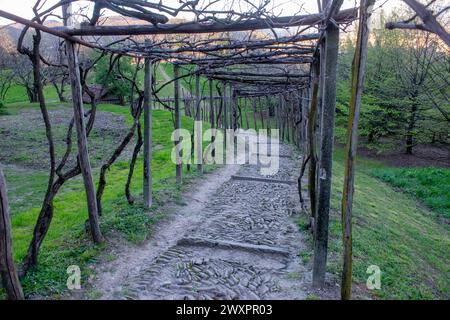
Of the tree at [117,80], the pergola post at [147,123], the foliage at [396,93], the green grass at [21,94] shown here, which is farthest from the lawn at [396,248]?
the green grass at [21,94]

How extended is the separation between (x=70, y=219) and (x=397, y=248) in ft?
17.8

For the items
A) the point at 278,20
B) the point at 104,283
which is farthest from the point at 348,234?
the point at 104,283

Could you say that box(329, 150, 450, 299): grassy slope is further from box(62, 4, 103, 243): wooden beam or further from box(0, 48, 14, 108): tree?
box(0, 48, 14, 108): tree

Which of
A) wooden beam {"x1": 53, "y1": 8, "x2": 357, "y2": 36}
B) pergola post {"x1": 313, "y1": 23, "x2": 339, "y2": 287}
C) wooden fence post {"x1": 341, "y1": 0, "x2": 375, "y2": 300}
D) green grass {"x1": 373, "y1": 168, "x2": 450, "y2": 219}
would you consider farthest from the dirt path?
green grass {"x1": 373, "y1": 168, "x2": 450, "y2": 219}

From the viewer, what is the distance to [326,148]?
11.5 feet

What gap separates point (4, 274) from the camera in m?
3.01

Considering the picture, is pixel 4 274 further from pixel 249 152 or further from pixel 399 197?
pixel 399 197

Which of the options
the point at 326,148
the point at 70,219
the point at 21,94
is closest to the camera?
the point at 326,148

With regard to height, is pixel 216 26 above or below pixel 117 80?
below

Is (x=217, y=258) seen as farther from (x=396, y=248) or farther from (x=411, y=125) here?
(x=411, y=125)

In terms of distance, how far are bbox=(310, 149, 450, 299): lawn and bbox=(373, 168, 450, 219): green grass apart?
5.02 feet

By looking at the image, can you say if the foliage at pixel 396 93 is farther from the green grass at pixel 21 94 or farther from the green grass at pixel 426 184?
the green grass at pixel 21 94

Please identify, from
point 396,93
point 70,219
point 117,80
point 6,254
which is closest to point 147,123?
point 70,219
